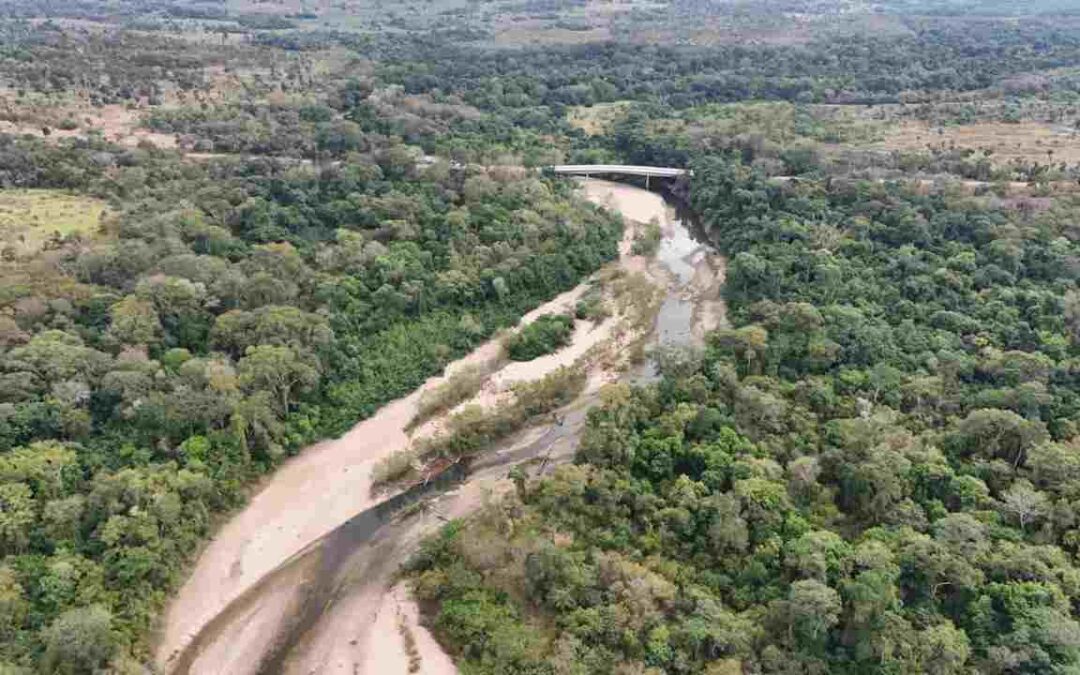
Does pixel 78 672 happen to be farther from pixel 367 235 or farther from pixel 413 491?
pixel 367 235

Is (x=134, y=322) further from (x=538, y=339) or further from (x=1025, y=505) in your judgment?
(x=1025, y=505)

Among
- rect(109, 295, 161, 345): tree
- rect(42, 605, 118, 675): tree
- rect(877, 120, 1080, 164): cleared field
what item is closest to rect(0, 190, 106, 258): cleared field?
rect(109, 295, 161, 345): tree

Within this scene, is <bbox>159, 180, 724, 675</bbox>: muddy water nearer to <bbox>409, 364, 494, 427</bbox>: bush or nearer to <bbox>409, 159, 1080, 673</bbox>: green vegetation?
<bbox>409, 364, 494, 427</bbox>: bush

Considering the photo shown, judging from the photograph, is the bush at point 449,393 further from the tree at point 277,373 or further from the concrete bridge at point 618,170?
the concrete bridge at point 618,170

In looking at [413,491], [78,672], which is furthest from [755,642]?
[78,672]

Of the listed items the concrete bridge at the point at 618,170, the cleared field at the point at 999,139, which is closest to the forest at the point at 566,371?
the cleared field at the point at 999,139

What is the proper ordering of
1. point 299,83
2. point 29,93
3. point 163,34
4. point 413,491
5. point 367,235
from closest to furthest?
point 413,491 → point 367,235 → point 29,93 → point 299,83 → point 163,34

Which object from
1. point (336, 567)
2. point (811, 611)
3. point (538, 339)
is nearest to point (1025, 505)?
point (811, 611)
